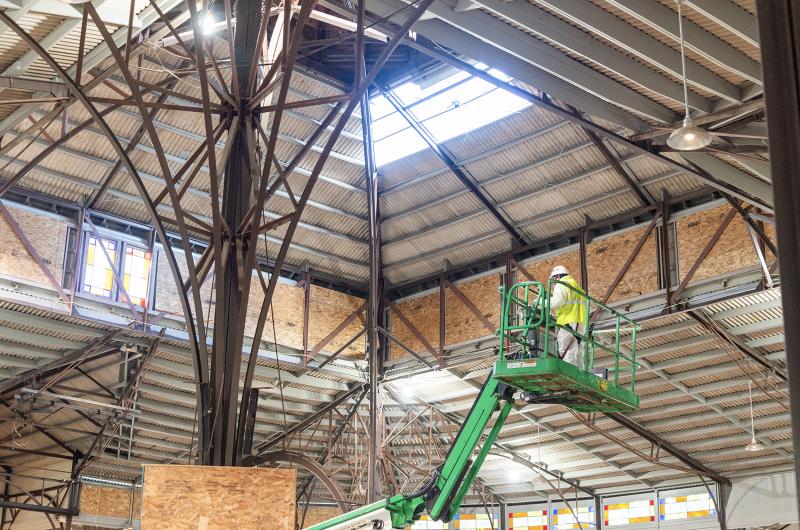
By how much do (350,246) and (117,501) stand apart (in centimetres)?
1462

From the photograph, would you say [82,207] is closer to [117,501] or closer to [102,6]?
[102,6]

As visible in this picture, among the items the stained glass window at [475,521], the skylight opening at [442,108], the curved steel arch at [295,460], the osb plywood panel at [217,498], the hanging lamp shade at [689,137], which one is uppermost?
the skylight opening at [442,108]

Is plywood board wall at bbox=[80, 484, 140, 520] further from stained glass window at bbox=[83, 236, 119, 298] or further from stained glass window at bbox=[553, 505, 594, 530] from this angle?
stained glass window at bbox=[553, 505, 594, 530]

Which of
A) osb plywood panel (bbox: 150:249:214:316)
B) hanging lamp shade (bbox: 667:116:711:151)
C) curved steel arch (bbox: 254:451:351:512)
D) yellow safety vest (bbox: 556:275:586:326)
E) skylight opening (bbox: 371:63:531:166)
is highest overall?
skylight opening (bbox: 371:63:531:166)

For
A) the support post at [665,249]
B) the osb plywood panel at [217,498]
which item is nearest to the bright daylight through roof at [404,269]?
the osb plywood panel at [217,498]

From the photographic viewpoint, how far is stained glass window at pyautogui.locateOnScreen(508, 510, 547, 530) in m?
42.1

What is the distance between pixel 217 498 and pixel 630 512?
2963 centimetres

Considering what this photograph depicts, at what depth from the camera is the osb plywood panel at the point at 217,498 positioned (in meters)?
13.5

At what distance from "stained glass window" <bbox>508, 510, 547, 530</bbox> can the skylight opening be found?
17742mm

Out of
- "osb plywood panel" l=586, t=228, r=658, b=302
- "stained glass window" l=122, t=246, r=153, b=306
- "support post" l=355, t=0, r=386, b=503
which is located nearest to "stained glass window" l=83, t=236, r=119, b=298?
"stained glass window" l=122, t=246, r=153, b=306

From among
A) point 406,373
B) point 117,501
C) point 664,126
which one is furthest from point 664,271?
point 117,501

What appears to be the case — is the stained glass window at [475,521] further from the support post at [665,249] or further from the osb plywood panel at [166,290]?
the osb plywood panel at [166,290]

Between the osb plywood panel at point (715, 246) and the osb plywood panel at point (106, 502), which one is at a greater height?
the osb plywood panel at point (715, 246)

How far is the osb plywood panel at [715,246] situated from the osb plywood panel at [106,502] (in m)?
24.7
